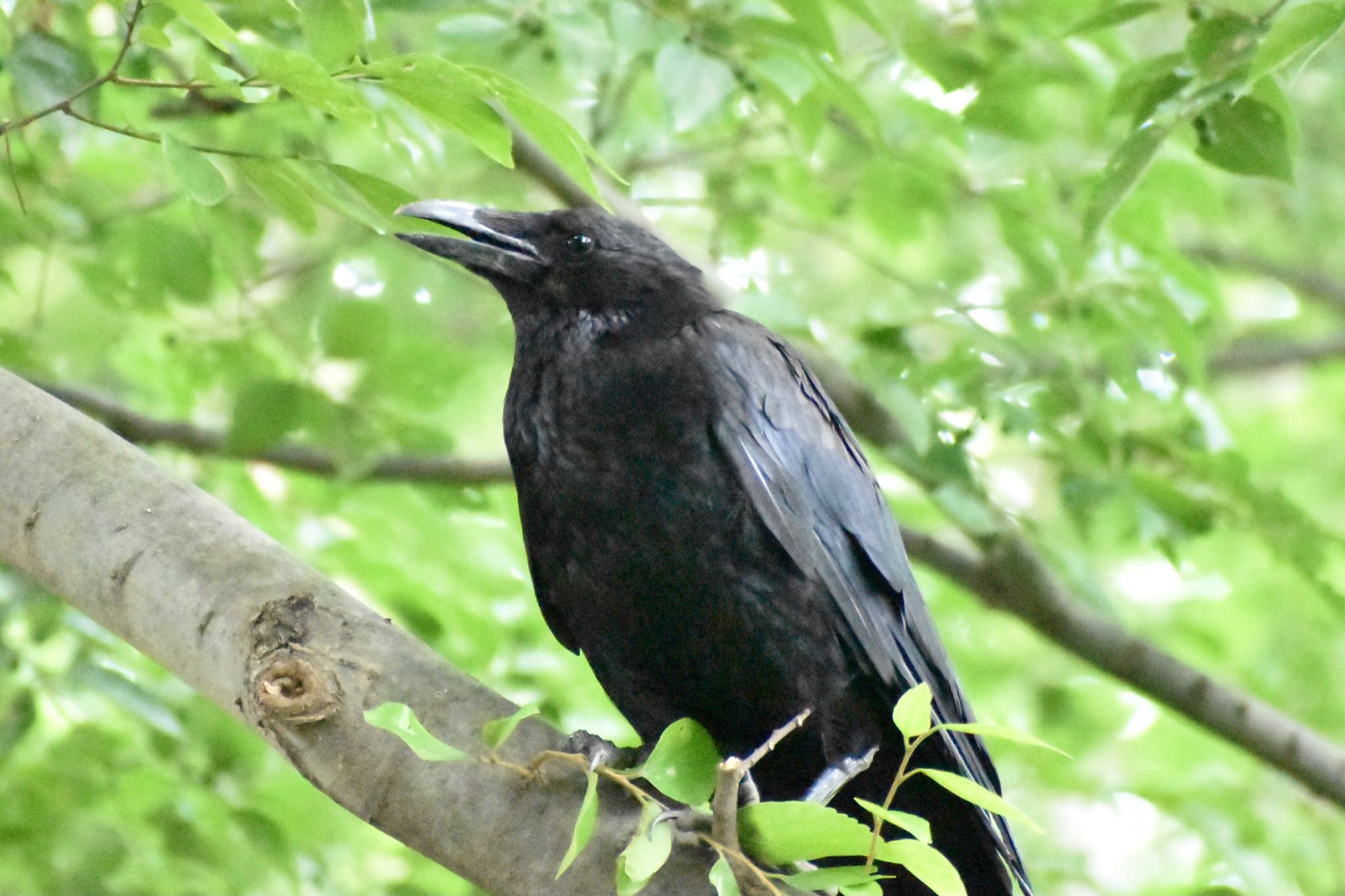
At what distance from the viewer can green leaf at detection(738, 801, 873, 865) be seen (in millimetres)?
→ 1740

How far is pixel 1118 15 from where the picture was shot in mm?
2607

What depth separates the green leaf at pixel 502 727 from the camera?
1827 millimetres

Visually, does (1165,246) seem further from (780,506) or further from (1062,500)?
(780,506)

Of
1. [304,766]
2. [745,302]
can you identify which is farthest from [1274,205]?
[304,766]

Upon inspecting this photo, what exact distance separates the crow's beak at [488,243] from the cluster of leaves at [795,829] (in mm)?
1448

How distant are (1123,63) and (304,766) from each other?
2671 millimetres

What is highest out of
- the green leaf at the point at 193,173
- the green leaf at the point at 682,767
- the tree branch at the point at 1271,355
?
the tree branch at the point at 1271,355

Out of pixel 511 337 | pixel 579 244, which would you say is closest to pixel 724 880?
pixel 579 244

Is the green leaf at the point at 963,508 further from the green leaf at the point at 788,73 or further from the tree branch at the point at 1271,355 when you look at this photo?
the tree branch at the point at 1271,355

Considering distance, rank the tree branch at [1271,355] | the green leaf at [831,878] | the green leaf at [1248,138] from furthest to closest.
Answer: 1. the tree branch at [1271,355]
2. the green leaf at [1248,138]
3. the green leaf at [831,878]

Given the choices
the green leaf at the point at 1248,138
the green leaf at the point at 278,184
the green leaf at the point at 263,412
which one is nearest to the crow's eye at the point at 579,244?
the green leaf at the point at 263,412

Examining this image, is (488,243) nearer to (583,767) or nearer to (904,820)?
(583,767)

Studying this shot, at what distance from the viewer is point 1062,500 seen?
3645 mm

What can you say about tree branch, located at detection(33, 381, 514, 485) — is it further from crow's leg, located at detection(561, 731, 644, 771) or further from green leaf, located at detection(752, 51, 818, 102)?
green leaf, located at detection(752, 51, 818, 102)
